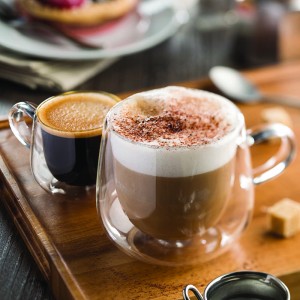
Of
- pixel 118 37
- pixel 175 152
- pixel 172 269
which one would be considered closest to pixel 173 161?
pixel 175 152

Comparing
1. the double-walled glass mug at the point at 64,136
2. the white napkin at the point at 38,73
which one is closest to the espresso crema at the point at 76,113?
the double-walled glass mug at the point at 64,136

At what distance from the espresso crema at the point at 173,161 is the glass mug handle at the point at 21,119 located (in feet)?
0.52

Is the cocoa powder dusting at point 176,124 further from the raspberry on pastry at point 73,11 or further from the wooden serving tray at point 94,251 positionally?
the raspberry on pastry at point 73,11

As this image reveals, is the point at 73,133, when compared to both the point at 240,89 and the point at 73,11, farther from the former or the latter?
the point at 73,11

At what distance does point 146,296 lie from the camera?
0.89 meters

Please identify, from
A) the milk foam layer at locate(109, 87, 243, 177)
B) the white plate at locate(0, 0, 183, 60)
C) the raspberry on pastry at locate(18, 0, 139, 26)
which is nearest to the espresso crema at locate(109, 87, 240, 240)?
the milk foam layer at locate(109, 87, 243, 177)

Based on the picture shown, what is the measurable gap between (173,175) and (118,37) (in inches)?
34.7

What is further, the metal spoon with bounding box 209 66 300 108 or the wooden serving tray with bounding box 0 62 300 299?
the metal spoon with bounding box 209 66 300 108

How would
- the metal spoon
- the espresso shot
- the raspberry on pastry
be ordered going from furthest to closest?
1. the raspberry on pastry
2. the metal spoon
3. the espresso shot

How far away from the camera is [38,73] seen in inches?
57.5

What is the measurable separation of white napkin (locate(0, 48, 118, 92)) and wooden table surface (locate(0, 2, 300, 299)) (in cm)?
2

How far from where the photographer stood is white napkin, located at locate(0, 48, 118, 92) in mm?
1458

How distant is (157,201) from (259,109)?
1.77ft

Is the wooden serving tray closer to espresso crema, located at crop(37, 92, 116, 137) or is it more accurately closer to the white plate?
espresso crema, located at crop(37, 92, 116, 137)
